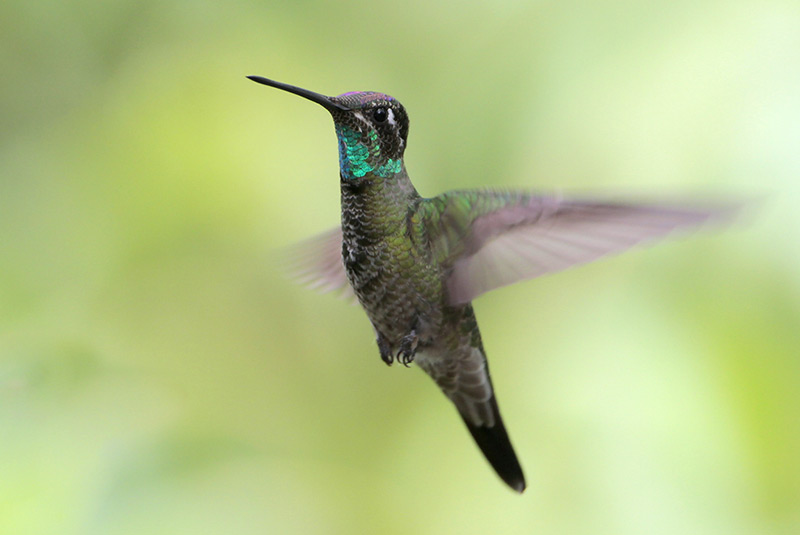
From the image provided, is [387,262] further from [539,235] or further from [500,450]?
[500,450]

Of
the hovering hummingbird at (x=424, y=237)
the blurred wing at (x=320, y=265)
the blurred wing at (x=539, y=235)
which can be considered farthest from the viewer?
the blurred wing at (x=320, y=265)

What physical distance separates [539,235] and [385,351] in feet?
1.51

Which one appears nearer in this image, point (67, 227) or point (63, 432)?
point (63, 432)

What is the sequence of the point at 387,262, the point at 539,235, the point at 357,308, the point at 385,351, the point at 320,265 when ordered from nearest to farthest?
1. the point at 539,235
2. the point at 387,262
3. the point at 385,351
4. the point at 320,265
5. the point at 357,308

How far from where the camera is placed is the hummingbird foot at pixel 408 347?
1.76 meters

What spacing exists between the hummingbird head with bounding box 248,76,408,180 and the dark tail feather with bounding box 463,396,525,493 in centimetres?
82

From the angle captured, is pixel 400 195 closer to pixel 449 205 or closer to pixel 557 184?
pixel 449 205

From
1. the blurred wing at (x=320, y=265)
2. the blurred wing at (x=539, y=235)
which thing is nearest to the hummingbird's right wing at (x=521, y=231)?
the blurred wing at (x=539, y=235)

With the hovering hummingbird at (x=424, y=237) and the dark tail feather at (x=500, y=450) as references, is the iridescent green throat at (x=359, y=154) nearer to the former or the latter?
the hovering hummingbird at (x=424, y=237)

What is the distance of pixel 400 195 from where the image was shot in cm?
171

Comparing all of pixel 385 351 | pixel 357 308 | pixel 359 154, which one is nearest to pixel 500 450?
pixel 385 351

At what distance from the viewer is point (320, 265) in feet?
7.09

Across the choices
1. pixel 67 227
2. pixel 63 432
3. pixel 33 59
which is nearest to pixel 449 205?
pixel 63 432

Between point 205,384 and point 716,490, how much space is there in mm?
1867
